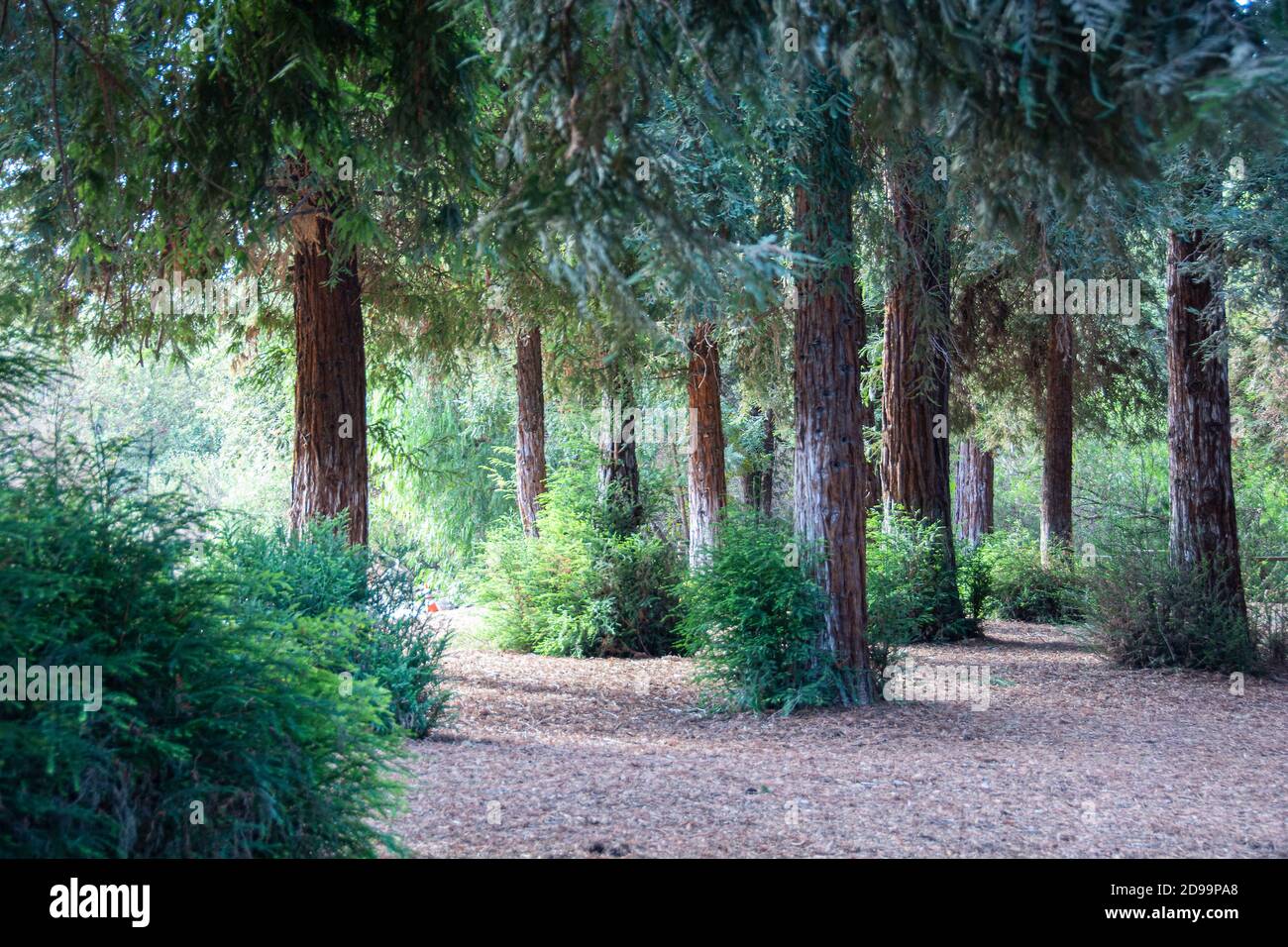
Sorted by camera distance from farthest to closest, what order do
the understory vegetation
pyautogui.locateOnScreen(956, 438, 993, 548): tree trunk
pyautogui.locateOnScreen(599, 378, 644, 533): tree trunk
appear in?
pyautogui.locateOnScreen(956, 438, 993, 548): tree trunk, pyautogui.locateOnScreen(599, 378, 644, 533): tree trunk, the understory vegetation

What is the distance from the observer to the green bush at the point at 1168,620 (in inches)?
438

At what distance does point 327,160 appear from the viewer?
22.3 ft

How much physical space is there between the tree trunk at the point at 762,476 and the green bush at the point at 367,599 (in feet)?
39.4

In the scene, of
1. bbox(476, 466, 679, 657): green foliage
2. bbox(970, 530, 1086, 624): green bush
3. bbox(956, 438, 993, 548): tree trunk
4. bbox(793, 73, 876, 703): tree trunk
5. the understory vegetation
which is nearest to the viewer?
the understory vegetation

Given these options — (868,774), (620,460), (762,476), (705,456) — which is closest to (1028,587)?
(762,476)

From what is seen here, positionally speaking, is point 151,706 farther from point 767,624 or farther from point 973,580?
point 973,580

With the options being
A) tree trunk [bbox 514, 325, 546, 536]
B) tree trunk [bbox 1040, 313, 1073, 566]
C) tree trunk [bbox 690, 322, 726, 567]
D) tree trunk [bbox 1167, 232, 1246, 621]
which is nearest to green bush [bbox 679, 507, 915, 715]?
tree trunk [bbox 1167, 232, 1246, 621]

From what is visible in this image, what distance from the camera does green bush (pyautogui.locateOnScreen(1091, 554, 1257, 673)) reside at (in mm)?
11133

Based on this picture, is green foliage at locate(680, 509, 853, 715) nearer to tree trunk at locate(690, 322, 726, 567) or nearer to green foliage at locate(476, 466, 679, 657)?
green foliage at locate(476, 466, 679, 657)

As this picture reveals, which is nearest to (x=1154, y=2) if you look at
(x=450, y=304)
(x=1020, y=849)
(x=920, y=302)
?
(x=1020, y=849)

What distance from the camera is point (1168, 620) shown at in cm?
1133

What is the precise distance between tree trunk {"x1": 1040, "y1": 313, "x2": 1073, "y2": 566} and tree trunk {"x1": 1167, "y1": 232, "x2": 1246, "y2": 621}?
4049 mm

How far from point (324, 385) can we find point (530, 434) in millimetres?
6312
